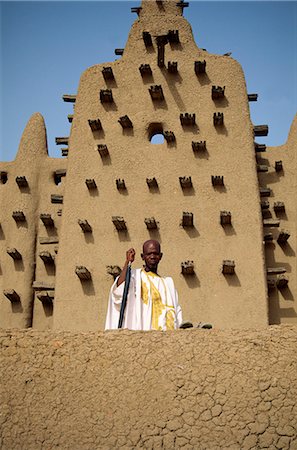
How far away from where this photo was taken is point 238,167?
1093 cm

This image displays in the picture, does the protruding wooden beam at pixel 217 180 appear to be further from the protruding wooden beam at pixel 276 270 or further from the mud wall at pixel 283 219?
the protruding wooden beam at pixel 276 270

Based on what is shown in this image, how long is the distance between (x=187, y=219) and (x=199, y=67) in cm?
363

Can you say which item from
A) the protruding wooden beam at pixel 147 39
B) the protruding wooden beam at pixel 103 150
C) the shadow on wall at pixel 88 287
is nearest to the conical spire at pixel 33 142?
the protruding wooden beam at pixel 103 150

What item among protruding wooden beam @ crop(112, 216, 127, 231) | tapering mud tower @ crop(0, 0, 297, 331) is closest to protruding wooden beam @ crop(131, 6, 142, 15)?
tapering mud tower @ crop(0, 0, 297, 331)

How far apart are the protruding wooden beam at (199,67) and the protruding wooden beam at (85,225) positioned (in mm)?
4164

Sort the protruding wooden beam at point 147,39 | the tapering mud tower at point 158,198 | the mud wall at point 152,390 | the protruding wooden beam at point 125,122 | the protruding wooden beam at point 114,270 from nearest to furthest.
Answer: the mud wall at point 152,390 < the tapering mud tower at point 158,198 < the protruding wooden beam at point 114,270 < the protruding wooden beam at point 125,122 < the protruding wooden beam at point 147,39

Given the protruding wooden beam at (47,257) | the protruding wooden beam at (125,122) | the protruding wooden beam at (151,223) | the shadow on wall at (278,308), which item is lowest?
the shadow on wall at (278,308)

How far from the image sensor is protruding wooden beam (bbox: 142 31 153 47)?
40.4 ft

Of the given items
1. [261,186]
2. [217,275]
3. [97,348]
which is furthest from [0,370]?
[261,186]

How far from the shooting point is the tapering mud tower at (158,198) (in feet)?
32.9

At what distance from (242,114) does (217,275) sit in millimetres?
3601

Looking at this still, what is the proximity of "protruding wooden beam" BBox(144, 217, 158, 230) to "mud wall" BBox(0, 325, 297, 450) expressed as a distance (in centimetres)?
513

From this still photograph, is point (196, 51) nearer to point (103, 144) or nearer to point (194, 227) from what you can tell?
point (103, 144)

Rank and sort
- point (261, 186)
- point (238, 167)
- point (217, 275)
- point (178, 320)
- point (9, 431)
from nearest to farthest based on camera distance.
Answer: point (9, 431), point (178, 320), point (217, 275), point (238, 167), point (261, 186)
